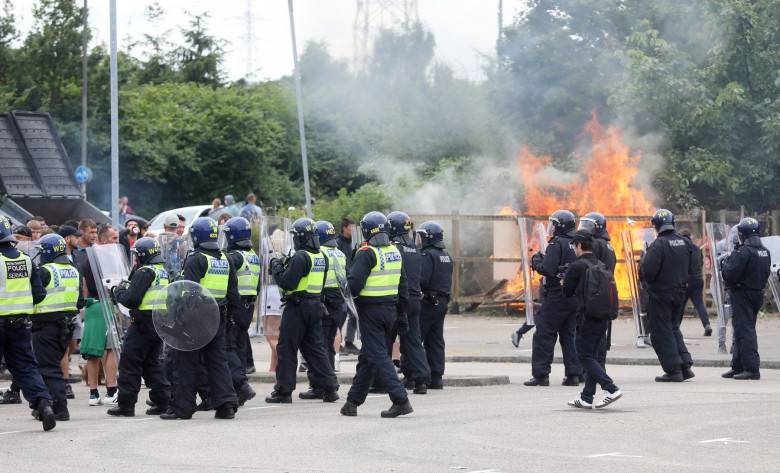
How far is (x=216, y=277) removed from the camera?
11.2m

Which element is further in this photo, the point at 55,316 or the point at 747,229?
the point at 747,229

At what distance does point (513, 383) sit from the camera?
46.9 ft

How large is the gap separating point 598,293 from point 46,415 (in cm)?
501

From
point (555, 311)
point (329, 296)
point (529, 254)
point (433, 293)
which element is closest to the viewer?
point (329, 296)

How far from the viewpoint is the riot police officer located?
1280cm

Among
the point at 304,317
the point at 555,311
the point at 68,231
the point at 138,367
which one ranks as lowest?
the point at 138,367

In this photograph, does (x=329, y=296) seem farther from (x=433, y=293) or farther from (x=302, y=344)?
(x=433, y=293)

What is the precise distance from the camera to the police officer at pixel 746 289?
566 inches

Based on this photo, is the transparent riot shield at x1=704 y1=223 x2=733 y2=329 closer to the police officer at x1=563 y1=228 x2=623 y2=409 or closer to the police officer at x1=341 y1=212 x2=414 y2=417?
the police officer at x1=563 y1=228 x2=623 y2=409

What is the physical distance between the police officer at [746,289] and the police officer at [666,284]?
587mm

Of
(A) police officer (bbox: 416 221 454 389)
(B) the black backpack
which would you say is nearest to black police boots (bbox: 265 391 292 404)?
(A) police officer (bbox: 416 221 454 389)

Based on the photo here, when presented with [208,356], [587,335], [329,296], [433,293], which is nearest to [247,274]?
[329,296]

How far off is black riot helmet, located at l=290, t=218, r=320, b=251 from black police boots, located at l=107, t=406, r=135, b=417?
7.41 ft

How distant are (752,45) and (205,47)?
112 feet
